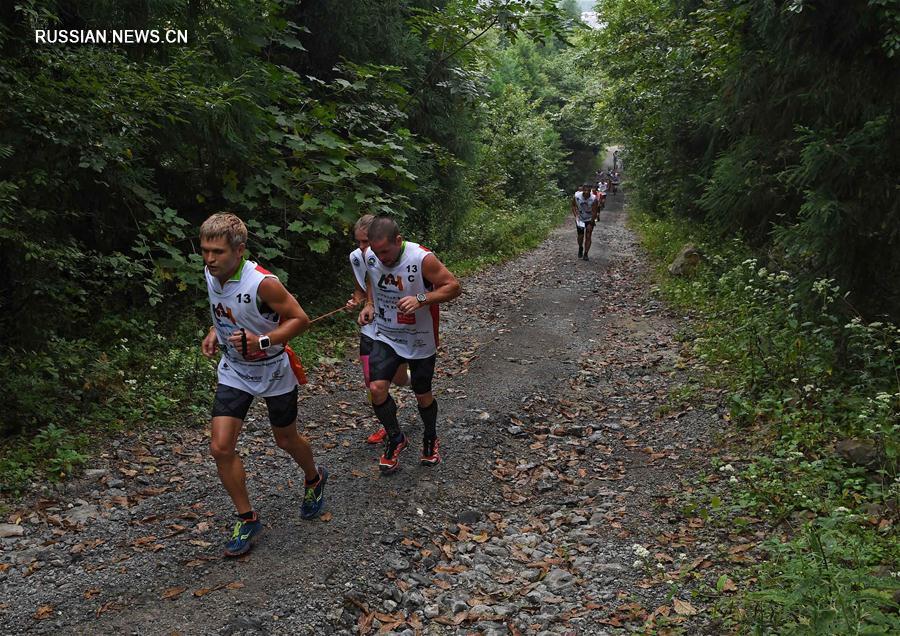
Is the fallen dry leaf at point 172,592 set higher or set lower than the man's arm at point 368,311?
lower

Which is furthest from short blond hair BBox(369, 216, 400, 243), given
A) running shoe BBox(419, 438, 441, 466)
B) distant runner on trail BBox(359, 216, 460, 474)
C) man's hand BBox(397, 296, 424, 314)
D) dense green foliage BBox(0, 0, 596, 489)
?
dense green foliage BBox(0, 0, 596, 489)

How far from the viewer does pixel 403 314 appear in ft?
17.3

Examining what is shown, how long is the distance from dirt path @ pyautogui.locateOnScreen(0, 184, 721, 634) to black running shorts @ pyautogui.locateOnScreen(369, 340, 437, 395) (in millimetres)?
835

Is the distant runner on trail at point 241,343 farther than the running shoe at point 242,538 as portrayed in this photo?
No

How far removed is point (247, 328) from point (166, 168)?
536 cm

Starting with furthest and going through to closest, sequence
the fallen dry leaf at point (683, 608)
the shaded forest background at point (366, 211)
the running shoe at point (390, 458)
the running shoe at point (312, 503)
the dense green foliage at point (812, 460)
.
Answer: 1. the running shoe at point (390, 458)
2. the running shoe at point (312, 503)
3. the shaded forest background at point (366, 211)
4. the fallen dry leaf at point (683, 608)
5. the dense green foliage at point (812, 460)

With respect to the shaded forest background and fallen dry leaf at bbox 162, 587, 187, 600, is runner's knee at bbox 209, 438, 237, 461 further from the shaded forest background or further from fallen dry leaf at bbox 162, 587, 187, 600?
the shaded forest background

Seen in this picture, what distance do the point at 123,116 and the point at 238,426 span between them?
3.80m

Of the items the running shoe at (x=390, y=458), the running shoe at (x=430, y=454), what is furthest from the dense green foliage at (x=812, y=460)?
the running shoe at (x=390, y=458)

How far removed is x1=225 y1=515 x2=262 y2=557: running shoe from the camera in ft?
13.8

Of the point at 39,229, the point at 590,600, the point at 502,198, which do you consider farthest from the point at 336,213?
the point at 502,198

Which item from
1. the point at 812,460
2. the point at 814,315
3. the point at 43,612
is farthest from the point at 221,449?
the point at 814,315

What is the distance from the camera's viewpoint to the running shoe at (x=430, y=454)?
569 centimetres

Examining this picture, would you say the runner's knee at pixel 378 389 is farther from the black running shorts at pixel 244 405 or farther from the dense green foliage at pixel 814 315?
the dense green foliage at pixel 814 315
